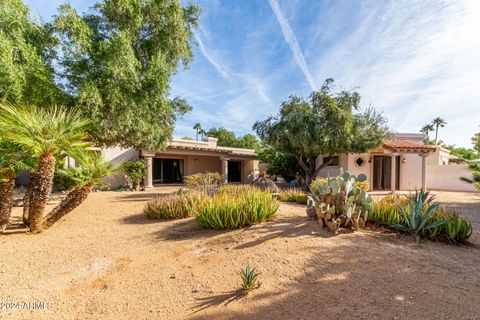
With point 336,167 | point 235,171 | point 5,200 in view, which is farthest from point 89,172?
point 235,171

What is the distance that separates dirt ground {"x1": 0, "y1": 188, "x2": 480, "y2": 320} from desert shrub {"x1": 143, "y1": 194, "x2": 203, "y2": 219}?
142 centimetres

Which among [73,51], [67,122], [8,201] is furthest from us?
[73,51]

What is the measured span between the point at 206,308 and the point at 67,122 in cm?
522

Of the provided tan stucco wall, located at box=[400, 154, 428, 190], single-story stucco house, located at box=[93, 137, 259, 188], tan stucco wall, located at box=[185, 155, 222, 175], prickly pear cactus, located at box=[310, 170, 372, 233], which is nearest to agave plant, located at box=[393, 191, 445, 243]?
prickly pear cactus, located at box=[310, 170, 372, 233]

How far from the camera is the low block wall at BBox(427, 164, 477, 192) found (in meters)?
18.9

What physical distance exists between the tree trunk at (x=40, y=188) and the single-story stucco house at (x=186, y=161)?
10.7 metres

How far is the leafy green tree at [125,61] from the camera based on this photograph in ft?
26.4

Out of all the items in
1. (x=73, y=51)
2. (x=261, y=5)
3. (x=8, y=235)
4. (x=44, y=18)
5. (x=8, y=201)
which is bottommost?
(x=8, y=235)

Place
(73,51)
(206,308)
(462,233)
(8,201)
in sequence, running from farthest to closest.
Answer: (73,51), (8,201), (462,233), (206,308)

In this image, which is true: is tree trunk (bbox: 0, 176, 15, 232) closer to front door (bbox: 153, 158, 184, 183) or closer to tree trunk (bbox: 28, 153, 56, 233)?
tree trunk (bbox: 28, 153, 56, 233)

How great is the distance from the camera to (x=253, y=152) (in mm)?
24453

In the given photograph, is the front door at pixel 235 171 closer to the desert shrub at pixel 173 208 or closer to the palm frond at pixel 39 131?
the desert shrub at pixel 173 208

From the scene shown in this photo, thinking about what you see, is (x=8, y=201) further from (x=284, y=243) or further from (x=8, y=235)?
(x=284, y=243)

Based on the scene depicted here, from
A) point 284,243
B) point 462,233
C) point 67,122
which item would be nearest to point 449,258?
point 462,233
